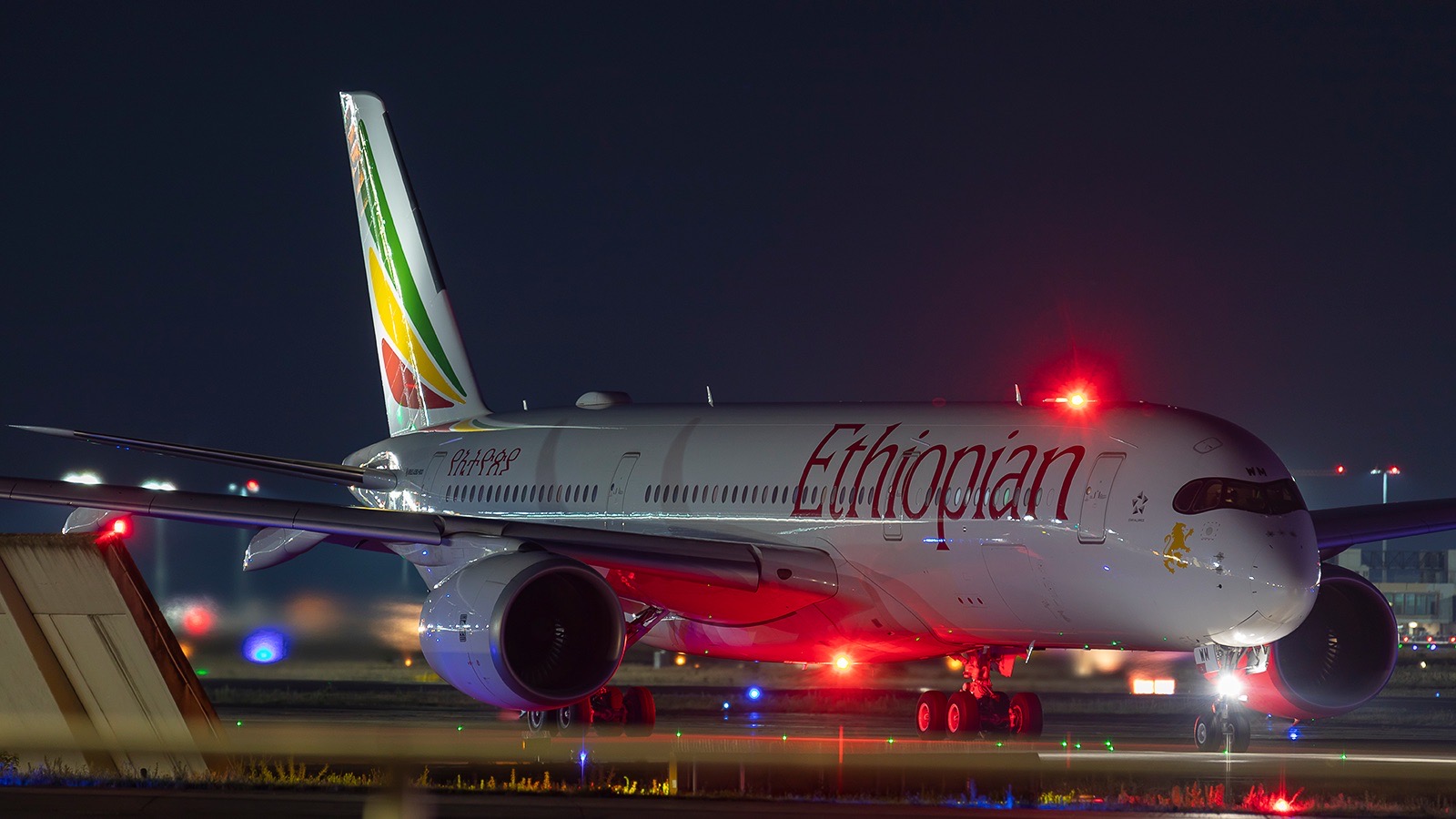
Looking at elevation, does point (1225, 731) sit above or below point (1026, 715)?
below

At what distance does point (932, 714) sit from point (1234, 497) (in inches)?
235

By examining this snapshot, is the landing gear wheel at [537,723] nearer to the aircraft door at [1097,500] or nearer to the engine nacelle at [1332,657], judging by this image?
the aircraft door at [1097,500]

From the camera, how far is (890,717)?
29.4 m

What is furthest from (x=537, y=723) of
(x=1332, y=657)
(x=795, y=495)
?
(x=1332, y=657)

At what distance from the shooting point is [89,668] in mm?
18547

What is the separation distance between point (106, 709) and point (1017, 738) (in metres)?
11.0

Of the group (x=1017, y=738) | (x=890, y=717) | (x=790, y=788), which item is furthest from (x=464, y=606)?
(x=890, y=717)

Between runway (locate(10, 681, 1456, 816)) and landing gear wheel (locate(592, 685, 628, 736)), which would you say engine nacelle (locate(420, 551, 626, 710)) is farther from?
landing gear wheel (locate(592, 685, 628, 736))

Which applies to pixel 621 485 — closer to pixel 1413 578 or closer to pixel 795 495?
pixel 795 495

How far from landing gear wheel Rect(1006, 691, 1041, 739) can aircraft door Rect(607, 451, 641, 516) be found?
6.61 m

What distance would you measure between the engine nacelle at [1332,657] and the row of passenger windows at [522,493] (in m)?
10.1

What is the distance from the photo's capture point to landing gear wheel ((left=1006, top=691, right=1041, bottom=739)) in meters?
24.7

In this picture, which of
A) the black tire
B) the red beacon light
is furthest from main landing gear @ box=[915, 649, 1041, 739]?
the black tire

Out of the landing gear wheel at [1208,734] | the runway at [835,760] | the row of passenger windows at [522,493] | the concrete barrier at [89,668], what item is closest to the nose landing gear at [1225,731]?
the landing gear wheel at [1208,734]
